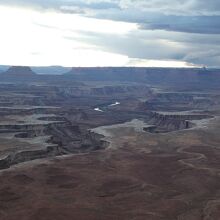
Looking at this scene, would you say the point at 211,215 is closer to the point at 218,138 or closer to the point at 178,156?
the point at 178,156

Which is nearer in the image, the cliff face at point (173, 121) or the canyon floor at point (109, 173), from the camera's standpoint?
the canyon floor at point (109, 173)

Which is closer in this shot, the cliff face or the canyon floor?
the canyon floor

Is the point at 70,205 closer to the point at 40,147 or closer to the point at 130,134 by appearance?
the point at 40,147

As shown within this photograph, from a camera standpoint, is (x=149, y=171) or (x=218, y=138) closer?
(x=149, y=171)

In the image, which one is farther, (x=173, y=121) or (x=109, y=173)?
(x=173, y=121)

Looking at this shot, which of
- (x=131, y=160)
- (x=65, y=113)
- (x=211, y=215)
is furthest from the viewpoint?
(x=65, y=113)

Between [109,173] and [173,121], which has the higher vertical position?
[109,173]

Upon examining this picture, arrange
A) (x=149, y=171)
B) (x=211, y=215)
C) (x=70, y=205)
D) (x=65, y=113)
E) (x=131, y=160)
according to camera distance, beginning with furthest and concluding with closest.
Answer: (x=65, y=113) < (x=131, y=160) < (x=149, y=171) < (x=70, y=205) < (x=211, y=215)

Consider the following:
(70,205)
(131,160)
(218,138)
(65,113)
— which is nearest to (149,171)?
(131,160)

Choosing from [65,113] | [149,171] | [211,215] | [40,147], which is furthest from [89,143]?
[211,215]
